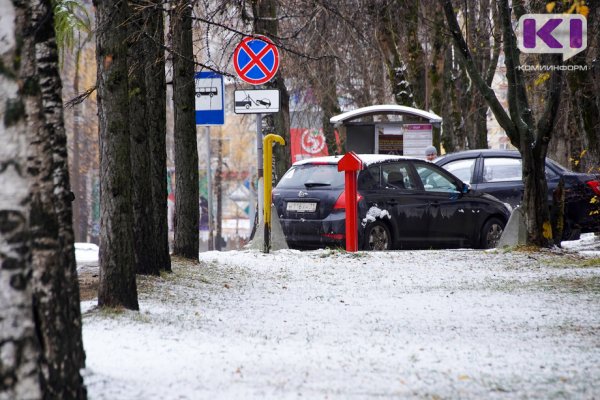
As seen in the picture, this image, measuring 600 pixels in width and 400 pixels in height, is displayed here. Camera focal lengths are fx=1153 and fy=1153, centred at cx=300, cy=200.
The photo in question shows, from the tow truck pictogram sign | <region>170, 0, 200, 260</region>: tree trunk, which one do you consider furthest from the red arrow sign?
<region>170, 0, 200, 260</region>: tree trunk

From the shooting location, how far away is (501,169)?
18.7 metres

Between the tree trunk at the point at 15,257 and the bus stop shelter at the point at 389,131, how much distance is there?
60.9 feet

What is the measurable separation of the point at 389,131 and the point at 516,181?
5.39 meters

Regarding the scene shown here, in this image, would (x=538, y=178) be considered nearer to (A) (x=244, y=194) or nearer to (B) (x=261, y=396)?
(B) (x=261, y=396)

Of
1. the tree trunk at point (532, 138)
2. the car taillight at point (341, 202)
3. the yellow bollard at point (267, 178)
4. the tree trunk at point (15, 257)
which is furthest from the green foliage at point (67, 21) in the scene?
the tree trunk at point (532, 138)

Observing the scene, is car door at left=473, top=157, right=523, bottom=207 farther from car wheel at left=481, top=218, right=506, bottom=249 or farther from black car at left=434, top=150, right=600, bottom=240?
car wheel at left=481, top=218, right=506, bottom=249

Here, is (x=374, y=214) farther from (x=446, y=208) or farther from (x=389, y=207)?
(x=446, y=208)

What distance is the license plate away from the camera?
1581cm

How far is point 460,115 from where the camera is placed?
35.8m

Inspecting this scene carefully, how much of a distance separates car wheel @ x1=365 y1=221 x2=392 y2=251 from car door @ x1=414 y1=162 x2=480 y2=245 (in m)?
0.73

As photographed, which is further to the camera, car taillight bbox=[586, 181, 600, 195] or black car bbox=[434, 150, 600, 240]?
black car bbox=[434, 150, 600, 240]

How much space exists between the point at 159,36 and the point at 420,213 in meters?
6.03

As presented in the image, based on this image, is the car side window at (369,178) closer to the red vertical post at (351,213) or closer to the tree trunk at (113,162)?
the red vertical post at (351,213)

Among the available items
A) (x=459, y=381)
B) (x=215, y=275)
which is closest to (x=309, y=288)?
(x=215, y=275)
